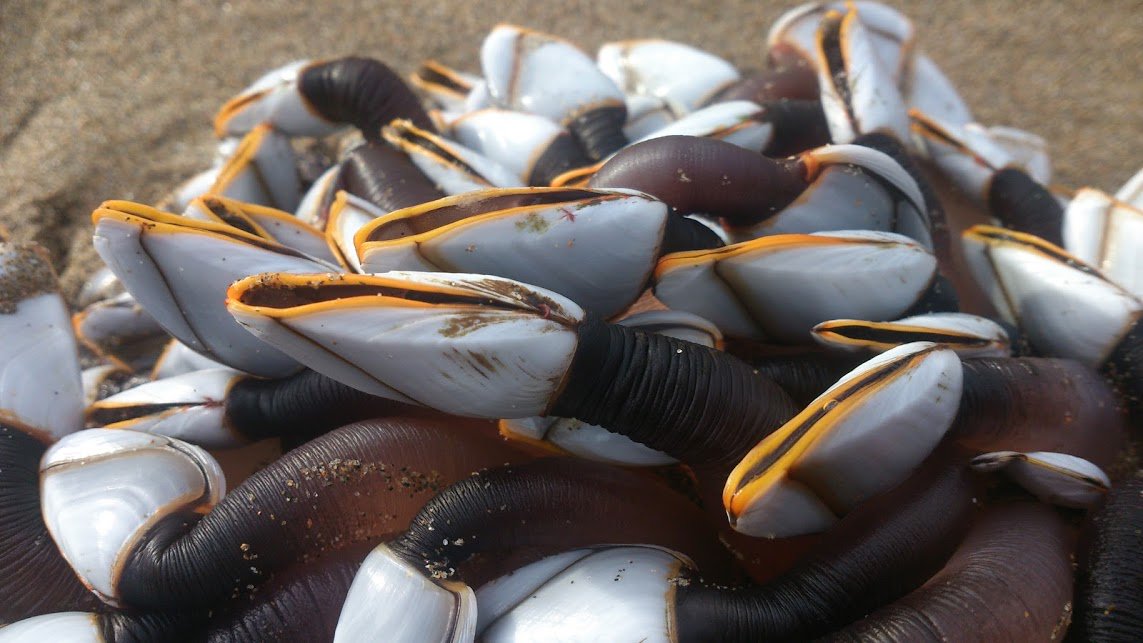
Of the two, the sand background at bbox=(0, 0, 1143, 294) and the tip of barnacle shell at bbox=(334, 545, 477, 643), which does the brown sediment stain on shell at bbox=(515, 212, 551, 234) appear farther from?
the sand background at bbox=(0, 0, 1143, 294)

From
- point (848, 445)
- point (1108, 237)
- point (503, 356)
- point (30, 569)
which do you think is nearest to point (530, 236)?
point (503, 356)

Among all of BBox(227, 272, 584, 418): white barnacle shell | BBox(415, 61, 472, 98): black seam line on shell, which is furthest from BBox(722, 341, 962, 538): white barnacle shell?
BBox(415, 61, 472, 98): black seam line on shell

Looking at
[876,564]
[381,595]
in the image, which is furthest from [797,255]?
[381,595]

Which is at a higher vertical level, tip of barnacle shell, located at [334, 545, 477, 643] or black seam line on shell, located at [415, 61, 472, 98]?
black seam line on shell, located at [415, 61, 472, 98]

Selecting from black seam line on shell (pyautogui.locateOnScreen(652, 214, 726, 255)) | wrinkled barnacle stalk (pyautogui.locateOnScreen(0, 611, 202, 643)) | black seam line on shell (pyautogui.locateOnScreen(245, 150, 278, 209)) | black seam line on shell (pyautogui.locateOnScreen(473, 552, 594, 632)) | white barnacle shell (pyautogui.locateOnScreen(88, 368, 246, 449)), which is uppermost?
black seam line on shell (pyautogui.locateOnScreen(652, 214, 726, 255))

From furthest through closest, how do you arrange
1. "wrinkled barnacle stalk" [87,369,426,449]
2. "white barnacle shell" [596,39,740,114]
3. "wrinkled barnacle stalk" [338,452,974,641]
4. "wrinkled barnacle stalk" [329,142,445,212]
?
1. "white barnacle shell" [596,39,740,114]
2. "wrinkled barnacle stalk" [329,142,445,212]
3. "wrinkled barnacle stalk" [87,369,426,449]
4. "wrinkled barnacle stalk" [338,452,974,641]

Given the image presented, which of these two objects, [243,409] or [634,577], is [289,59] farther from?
[634,577]

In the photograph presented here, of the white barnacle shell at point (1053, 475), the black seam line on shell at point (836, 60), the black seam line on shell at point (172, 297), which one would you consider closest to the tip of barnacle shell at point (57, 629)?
the black seam line on shell at point (172, 297)
